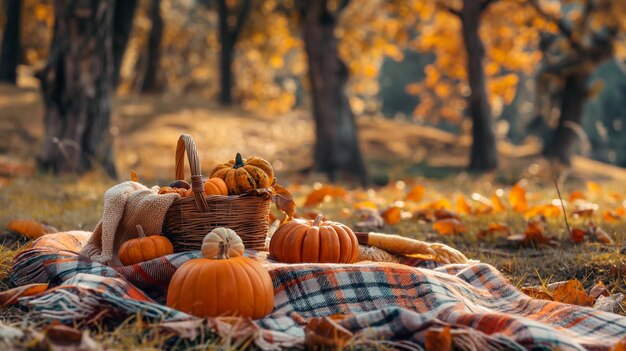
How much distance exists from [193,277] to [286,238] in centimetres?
87

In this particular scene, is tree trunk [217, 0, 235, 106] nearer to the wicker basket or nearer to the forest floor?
the forest floor

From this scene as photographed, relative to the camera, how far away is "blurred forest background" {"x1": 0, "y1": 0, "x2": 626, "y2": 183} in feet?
28.4

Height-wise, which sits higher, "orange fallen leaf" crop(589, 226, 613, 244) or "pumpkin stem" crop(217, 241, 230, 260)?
"pumpkin stem" crop(217, 241, 230, 260)

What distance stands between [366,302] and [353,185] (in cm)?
810

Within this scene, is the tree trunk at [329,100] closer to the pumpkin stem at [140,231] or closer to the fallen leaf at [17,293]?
the pumpkin stem at [140,231]

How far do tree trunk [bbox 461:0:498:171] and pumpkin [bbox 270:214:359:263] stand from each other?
11996 millimetres

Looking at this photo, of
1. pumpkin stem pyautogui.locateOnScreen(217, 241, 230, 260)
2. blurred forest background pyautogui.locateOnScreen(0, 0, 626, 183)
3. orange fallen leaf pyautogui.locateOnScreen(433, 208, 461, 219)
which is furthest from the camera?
blurred forest background pyautogui.locateOnScreen(0, 0, 626, 183)

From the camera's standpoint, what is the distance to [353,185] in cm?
1141

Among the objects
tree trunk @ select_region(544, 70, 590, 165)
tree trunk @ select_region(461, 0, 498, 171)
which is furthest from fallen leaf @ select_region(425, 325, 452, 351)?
tree trunk @ select_region(544, 70, 590, 165)

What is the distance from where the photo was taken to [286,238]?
3.73 m

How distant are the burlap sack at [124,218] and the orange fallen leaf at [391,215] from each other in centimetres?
211

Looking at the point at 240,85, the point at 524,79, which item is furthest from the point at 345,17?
the point at 524,79

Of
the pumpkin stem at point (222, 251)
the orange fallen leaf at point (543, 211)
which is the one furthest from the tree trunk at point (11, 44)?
the pumpkin stem at point (222, 251)

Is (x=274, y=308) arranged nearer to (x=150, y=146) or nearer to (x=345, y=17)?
(x=150, y=146)
